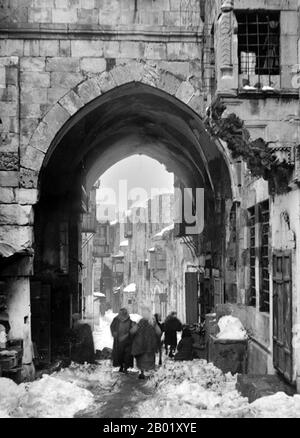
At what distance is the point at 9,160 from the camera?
1008cm

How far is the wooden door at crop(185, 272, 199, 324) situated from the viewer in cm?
1753

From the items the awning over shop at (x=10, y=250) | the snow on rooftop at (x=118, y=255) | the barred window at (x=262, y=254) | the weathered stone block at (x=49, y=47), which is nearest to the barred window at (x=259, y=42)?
the barred window at (x=262, y=254)

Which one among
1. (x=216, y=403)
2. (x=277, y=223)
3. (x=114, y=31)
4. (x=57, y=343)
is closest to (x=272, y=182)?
(x=277, y=223)

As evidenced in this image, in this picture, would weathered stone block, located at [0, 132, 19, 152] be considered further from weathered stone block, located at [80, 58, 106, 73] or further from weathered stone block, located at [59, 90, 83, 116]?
weathered stone block, located at [80, 58, 106, 73]

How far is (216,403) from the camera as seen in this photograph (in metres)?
7.66

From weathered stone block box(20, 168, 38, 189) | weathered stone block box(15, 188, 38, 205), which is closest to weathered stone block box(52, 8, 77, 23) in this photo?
weathered stone block box(20, 168, 38, 189)

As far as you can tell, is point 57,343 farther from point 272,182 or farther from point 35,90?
point 272,182

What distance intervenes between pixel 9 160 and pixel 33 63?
5.60 feet

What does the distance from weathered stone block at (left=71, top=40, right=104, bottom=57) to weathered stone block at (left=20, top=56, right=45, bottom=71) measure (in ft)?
1.81

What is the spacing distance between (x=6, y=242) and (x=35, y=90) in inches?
103

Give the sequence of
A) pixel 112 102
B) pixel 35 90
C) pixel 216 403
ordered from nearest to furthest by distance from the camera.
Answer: pixel 216 403 < pixel 35 90 < pixel 112 102

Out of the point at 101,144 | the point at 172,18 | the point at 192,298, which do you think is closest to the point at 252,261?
the point at 172,18

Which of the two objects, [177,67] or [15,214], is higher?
[177,67]

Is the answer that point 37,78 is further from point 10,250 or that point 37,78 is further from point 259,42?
point 259,42
